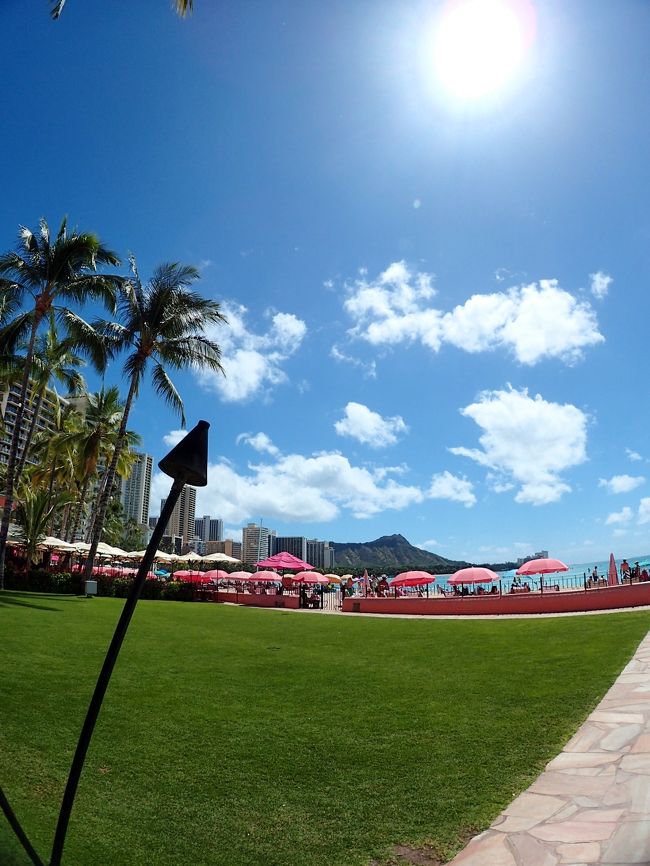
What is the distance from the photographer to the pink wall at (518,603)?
69.3 feet

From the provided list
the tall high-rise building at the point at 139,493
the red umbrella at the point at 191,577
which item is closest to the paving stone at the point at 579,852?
the red umbrella at the point at 191,577

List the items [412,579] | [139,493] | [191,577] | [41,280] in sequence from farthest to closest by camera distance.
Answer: [139,493]
[191,577]
[412,579]
[41,280]

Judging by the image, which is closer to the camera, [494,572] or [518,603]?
[518,603]

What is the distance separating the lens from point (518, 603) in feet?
75.9

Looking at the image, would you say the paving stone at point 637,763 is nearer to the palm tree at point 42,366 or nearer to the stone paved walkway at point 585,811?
the stone paved walkway at point 585,811

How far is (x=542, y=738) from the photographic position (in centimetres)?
540

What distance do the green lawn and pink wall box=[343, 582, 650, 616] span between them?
39.4ft

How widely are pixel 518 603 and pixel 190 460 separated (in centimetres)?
2353

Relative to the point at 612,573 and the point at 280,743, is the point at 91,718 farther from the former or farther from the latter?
the point at 612,573

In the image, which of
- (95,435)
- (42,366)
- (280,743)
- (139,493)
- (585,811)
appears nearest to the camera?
(585,811)

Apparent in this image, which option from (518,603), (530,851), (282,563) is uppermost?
(282,563)

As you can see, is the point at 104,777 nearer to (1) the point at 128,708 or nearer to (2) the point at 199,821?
(2) the point at 199,821

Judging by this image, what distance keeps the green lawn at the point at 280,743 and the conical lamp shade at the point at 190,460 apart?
→ 2082mm

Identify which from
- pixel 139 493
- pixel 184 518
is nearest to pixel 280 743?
pixel 139 493
